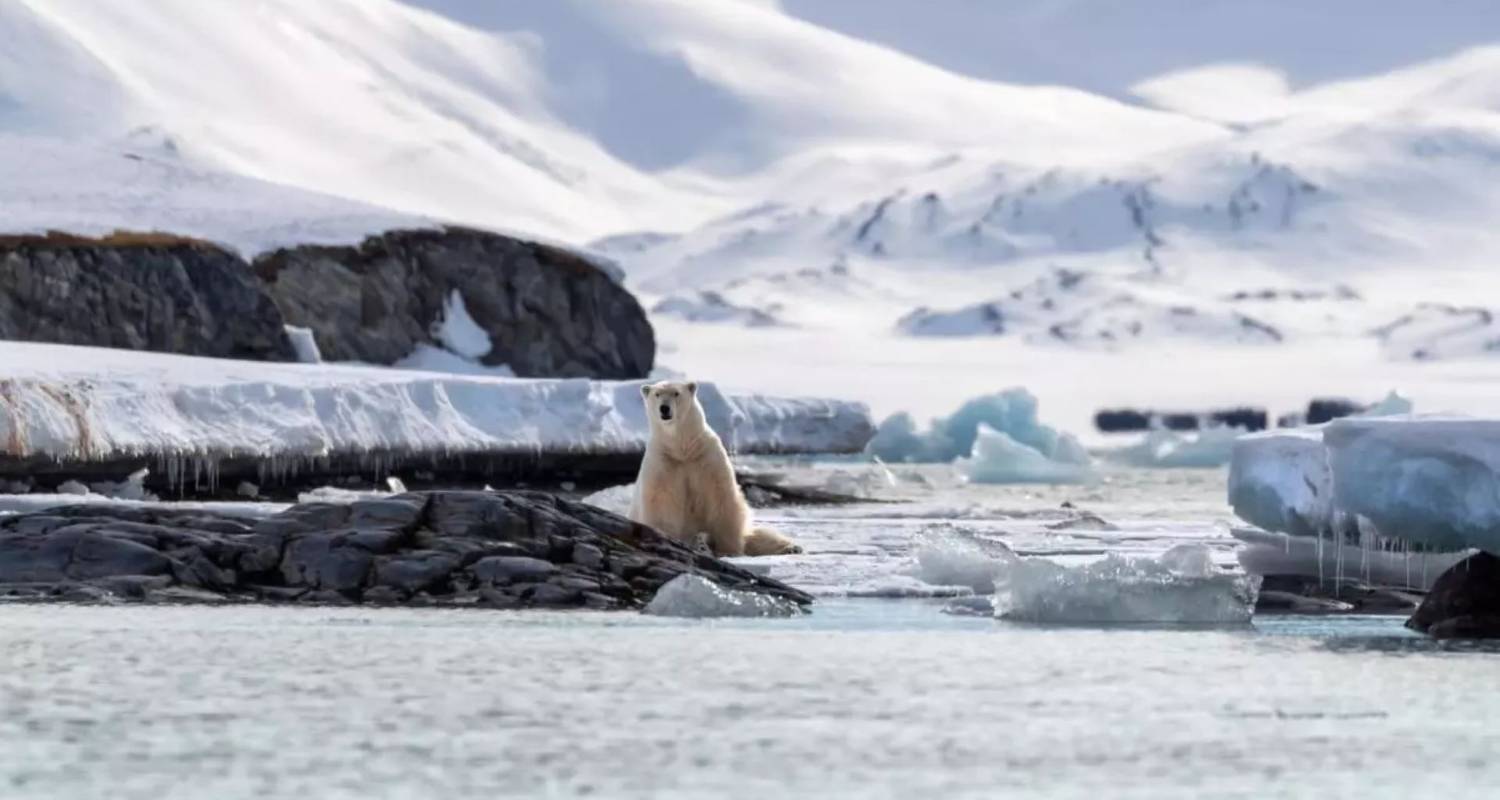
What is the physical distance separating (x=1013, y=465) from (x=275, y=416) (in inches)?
864

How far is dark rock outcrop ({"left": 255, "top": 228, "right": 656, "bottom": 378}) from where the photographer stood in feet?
138

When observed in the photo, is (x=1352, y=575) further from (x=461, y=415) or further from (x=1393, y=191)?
(x=1393, y=191)

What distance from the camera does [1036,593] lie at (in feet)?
42.5

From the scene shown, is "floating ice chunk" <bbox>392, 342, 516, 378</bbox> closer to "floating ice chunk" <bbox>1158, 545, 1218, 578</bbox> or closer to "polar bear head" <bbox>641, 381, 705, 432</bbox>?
"polar bear head" <bbox>641, 381, 705, 432</bbox>

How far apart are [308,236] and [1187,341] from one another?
108535 mm

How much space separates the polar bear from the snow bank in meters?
3.94

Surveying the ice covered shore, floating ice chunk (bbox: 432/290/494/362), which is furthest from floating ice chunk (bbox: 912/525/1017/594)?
floating ice chunk (bbox: 432/290/494/362)

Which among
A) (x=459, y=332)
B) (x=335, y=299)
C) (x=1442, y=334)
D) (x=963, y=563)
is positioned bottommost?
(x=963, y=563)

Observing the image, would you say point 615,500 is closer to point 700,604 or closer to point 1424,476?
point 700,604

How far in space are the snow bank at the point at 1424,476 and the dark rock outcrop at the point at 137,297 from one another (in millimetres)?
24260

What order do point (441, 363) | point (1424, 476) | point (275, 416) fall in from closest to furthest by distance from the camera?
point (1424, 476), point (275, 416), point (441, 363)

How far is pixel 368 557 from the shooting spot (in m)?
13.8

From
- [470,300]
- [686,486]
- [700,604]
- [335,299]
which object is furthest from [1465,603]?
[470,300]

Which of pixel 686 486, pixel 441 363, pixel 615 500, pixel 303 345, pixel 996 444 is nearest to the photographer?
pixel 686 486
